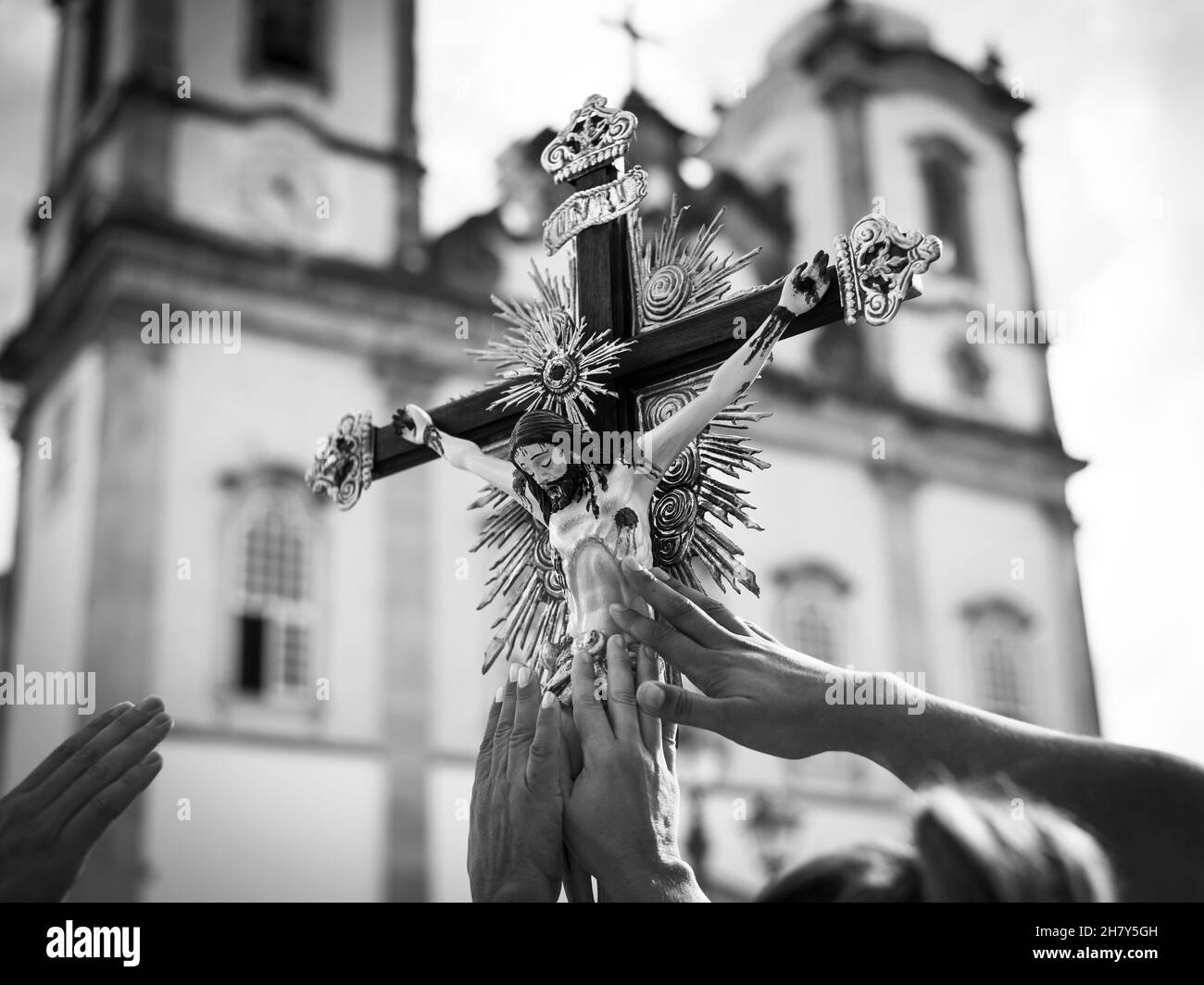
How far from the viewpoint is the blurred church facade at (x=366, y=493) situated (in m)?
12.7

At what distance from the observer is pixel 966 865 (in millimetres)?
1327

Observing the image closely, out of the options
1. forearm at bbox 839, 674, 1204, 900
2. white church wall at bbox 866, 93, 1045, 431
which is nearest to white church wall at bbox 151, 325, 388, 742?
white church wall at bbox 866, 93, 1045, 431

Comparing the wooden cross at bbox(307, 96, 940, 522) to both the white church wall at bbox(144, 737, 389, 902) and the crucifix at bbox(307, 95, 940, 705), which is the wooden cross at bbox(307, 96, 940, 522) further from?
the white church wall at bbox(144, 737, 389, 902)

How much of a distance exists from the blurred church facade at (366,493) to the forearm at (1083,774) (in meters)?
9.93

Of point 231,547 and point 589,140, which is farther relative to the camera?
point 231,547

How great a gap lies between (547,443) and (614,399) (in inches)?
12.7

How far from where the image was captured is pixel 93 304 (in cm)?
1366

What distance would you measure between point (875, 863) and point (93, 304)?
43.5 feet

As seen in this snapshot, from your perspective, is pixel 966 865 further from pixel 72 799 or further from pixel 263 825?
pixel 263 825
